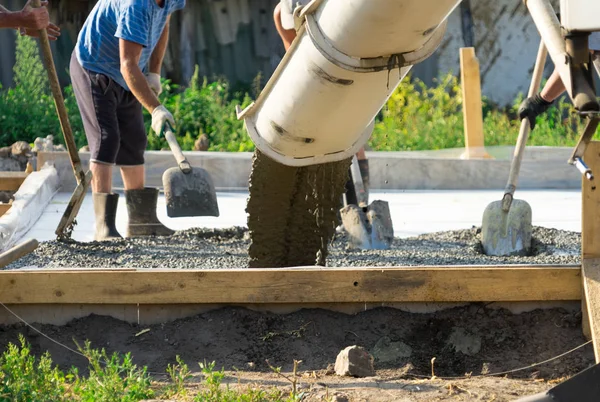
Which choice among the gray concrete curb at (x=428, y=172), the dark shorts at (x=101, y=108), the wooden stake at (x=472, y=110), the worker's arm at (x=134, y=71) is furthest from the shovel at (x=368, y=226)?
the wooden stake at (x=472, y=110)

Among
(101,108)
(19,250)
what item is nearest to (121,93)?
(101,108)

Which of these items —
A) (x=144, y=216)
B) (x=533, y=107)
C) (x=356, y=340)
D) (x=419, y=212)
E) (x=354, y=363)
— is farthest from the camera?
(x=419, y=212)

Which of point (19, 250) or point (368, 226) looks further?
point (368, 226)

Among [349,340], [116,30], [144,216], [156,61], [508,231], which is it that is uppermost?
[116,30]

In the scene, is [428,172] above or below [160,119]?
below

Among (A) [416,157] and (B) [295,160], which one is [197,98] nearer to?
(A) [416,157]

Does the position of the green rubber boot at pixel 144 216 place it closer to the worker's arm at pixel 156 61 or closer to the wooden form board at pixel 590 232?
the worker's arm at pixel 156 61

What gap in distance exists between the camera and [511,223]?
5656 mm

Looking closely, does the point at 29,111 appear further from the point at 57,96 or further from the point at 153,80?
the point at 57,96

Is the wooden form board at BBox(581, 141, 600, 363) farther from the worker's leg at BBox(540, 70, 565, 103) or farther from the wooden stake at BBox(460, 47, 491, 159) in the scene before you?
the wooden stake at BBox(460, 47, 491, 159)

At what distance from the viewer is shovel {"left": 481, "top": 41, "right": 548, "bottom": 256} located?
5.59 metres

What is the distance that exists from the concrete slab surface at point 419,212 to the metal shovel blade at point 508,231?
741 millimetres

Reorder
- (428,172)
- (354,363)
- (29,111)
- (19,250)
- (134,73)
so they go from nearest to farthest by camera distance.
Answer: (354,363) → (19,250) → (134,73) → (428,172) → (29,111)

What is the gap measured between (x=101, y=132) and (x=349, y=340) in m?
2.83
